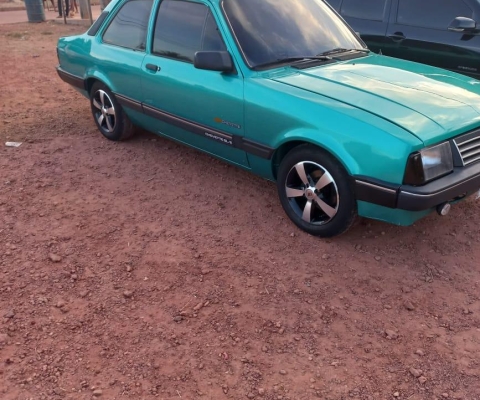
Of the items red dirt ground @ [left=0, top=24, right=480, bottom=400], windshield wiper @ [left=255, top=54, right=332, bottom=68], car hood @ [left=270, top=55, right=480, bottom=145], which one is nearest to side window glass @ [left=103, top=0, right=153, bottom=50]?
red dirt ground @ [left=0, top=24, right=480, bottom=400]

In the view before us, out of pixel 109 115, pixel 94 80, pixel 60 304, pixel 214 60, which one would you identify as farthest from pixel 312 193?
pixel 94 80

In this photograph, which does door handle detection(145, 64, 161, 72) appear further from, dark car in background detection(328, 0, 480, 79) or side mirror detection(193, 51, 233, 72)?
dark car in background detection(328, 0, 480, 79)

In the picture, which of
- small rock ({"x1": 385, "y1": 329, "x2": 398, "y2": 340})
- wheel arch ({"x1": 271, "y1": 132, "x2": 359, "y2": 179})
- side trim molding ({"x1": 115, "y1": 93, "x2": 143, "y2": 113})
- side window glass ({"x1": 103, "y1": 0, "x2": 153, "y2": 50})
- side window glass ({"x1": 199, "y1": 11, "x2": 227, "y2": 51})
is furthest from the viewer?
side trim molding ({"x1": 115, "y1": 93, "x2": 143, "y2": 113})

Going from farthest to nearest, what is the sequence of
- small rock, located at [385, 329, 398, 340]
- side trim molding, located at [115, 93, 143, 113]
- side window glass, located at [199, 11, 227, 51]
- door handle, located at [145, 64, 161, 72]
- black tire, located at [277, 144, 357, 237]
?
side trim molding, located at [115, 93, 143, 113] < door handle, located at [145, 64, 161, 72] < side window glass, located at [199, 11, 227, 51] < black tire, located at [277, 144, 357, 237] < small rock, located at [385, 329, 398, 340]

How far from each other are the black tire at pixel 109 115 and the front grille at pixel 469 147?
3381 mm

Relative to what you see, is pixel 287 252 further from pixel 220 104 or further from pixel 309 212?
pixel 220 104

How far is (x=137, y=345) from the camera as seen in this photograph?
9.09ft

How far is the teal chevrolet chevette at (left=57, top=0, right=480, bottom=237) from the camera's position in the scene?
3.10m

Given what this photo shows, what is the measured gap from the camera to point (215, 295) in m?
3.15

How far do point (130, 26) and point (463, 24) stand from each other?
356 cm

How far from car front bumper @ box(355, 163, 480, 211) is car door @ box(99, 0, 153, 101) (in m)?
2.54

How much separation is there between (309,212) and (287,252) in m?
0.35

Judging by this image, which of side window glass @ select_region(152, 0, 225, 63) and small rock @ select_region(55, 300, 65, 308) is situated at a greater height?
side window glass @ select_region(152, 0, 225, 63)

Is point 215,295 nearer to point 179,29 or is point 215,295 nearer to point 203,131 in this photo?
point 203,131
